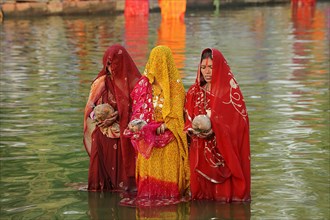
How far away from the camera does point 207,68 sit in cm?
707

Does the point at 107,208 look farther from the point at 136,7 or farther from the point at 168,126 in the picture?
the point at 136,7

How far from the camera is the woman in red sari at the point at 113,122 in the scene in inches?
295

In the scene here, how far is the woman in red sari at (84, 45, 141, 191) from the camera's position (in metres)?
7.50

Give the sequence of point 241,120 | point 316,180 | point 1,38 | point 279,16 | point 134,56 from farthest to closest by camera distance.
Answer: point 279,16, point 1,38, point 134,56, point 316,180, point 241,120

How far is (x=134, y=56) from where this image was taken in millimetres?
18891

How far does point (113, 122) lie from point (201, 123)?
91 centimetres

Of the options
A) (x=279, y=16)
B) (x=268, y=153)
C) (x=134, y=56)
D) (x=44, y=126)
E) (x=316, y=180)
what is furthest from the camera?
(x=279, y=16)

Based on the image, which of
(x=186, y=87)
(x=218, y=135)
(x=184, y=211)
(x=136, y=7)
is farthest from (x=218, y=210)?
(x=136, y=7)

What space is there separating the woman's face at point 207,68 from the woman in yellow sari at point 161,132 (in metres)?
0.26

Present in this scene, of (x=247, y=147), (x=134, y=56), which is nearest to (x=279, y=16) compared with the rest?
(x=134, y=56)

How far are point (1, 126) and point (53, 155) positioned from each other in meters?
1.79

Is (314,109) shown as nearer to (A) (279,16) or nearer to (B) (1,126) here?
(B) (1,126)

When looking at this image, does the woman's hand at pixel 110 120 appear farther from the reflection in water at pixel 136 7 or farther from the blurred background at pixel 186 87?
the reflection in water at pixel 136 7

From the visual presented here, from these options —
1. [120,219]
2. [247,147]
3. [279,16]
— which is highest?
[247,147]
